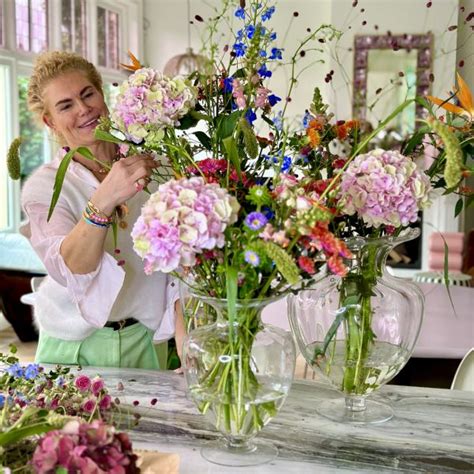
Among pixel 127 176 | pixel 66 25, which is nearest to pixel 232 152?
pixel 127 176

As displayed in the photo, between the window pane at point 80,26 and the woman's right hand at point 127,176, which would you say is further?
the window pane at point 80,26

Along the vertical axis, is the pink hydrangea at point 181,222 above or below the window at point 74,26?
below

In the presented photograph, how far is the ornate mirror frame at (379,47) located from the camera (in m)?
7.02

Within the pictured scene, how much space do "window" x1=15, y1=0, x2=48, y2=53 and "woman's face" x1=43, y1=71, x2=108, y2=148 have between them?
425 cm

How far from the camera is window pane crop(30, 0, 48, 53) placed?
6.08 metres

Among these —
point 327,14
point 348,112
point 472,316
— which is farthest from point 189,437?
point 327,14

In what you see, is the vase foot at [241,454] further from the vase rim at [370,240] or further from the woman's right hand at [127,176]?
the woman's right hand at [127,176]

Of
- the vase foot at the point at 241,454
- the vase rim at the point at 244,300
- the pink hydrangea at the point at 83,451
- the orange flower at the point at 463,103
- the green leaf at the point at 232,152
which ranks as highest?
the orange flower at the point at 463,103

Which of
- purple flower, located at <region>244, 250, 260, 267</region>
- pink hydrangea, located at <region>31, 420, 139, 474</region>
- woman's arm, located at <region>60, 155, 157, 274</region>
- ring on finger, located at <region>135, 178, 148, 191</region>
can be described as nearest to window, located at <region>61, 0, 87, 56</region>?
woman's arm, located at <region>60, 155, 157, 274</region>

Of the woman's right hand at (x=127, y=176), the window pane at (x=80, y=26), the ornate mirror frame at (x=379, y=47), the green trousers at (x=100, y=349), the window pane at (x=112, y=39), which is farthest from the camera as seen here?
the window pane at (x=112, y=39)

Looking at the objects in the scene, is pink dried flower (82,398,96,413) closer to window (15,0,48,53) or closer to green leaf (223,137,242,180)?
green leaf (223,137,242,180)

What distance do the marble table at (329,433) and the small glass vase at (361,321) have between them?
70 millimetres

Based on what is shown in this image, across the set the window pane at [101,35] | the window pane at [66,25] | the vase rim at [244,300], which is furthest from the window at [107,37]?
the vase rim at [244,300]

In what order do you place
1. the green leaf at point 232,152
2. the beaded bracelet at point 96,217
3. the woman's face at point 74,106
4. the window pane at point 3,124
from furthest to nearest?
the window pane at point 3,124
the woman's face at point 74,106
the beaded bracelet at point 96,217
the green leaf at point 232,152
